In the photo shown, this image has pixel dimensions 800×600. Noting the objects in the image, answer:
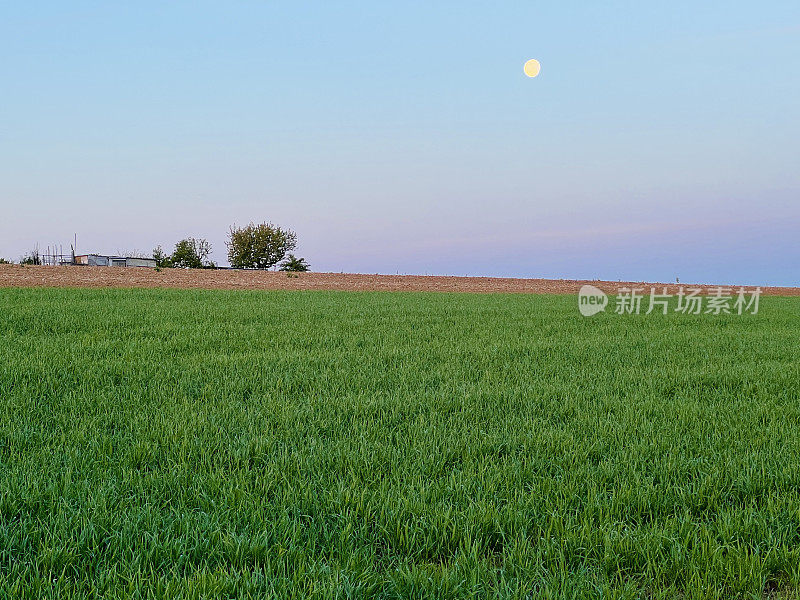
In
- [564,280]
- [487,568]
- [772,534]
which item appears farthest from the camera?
[564,280]

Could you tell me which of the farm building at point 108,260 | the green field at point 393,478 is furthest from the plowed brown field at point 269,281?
the farm building at point 108,260

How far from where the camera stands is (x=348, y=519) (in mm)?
2758

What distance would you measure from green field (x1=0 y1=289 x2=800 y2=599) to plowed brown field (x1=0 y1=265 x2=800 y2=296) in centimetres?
2288

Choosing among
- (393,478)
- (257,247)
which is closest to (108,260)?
(257,247)

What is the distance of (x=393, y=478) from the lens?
3.32 meters

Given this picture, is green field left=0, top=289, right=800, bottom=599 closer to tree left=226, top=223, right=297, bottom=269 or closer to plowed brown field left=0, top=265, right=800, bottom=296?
plowed brown field left=0, top=265, right=800, bottom=296

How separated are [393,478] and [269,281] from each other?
30.7 m

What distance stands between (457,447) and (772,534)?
193cm

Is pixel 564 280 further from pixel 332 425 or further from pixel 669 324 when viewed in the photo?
pixel 332 425

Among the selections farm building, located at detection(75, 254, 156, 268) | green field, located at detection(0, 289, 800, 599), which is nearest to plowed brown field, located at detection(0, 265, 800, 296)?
green field, located at detection(0, 289, 800, 599)

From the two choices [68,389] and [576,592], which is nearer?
[576,592]

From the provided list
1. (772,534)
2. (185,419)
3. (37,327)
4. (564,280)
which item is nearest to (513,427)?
(772,534)

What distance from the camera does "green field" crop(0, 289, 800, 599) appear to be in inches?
93.4

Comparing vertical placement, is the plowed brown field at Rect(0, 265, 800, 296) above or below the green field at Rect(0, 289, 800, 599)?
above
